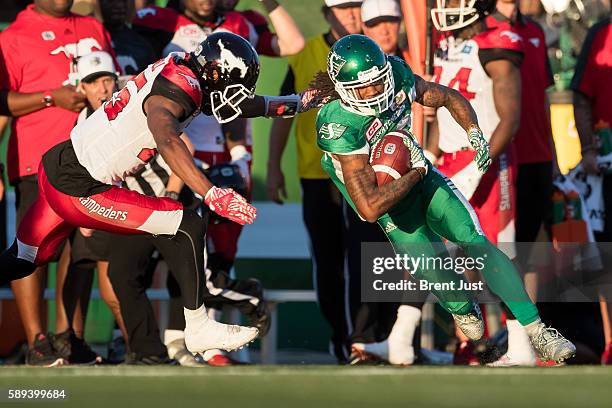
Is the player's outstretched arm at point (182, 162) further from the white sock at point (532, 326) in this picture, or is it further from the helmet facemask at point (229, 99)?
the white sock at point (532, 326)

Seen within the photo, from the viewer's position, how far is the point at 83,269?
8.19 m

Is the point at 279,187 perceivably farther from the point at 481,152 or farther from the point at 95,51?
the point at 481,152

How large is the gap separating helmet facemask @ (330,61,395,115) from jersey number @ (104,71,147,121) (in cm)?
90

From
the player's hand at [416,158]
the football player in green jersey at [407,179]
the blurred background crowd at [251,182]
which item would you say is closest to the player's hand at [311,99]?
the football player in green jersey at [407,179]

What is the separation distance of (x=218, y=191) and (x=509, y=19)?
2.58 metres

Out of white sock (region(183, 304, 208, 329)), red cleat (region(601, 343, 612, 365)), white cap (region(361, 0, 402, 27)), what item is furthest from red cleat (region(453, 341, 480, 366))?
white cap (region(361, 0, 402, 27))

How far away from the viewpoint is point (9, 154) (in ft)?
26.6

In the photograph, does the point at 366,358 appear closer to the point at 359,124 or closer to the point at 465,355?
the point at 465,355

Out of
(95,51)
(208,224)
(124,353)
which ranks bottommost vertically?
(124,353)

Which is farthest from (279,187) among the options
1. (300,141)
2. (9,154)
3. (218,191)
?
(218,191)

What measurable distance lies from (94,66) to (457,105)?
1982 mm

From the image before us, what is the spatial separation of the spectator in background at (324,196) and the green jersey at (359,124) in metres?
1.18

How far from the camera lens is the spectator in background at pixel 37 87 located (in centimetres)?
788

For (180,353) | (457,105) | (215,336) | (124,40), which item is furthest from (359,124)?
(124,40)
